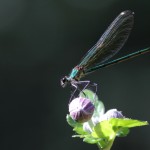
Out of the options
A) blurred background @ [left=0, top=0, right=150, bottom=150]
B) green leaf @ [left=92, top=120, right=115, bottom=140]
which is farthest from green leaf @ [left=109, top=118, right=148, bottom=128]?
blurred background @ [left=0, top=0, right=150, bottom=150]

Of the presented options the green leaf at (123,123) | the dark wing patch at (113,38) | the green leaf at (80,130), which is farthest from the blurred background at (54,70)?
the green leaf at (123,123)

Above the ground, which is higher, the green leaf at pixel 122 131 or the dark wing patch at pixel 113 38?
the dark wing patch at pixel 113 38

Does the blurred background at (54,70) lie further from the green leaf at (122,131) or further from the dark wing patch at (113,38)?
the green leaf at (122,131)

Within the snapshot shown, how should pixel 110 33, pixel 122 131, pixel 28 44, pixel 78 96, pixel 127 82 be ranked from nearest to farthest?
1. pixel 122 131
2. pixel 78 96
3. pixel 110 33
4. pixel 127 82
5. pixel 28 44

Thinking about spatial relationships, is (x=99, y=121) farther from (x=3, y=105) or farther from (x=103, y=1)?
(x=103, y=1)

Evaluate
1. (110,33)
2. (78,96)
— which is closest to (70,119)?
(78,96)

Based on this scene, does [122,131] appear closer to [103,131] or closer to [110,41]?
[103,131]
